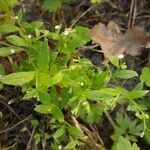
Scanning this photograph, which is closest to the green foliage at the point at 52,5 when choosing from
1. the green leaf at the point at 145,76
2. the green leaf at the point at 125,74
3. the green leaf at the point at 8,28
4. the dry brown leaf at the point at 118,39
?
the dry brown leaf at the point at 118,39

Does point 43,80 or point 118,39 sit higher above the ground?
point 43,80

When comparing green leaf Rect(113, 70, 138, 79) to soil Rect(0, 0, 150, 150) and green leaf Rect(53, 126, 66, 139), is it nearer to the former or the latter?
green leaf Rect(53, 126, 66, 139)

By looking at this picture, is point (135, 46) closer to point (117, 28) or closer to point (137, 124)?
point (117, 28)

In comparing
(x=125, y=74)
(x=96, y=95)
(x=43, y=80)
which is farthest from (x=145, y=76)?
(x=43, y=80)

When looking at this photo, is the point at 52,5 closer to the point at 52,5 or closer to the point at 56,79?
the point at 52,5

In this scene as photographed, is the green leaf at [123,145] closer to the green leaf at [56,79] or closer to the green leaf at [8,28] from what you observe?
the green leaf at [56,79]

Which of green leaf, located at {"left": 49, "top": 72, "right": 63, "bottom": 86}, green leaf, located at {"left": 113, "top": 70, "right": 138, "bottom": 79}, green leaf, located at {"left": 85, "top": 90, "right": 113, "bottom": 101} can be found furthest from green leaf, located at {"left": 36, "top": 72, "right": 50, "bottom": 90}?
green leaf, located at {"left": 113, "top": 70, "right": 138, "bottom": 79}

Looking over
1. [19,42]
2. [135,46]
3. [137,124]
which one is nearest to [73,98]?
[19,42]

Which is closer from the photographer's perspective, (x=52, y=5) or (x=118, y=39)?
(x=52, y=5)
